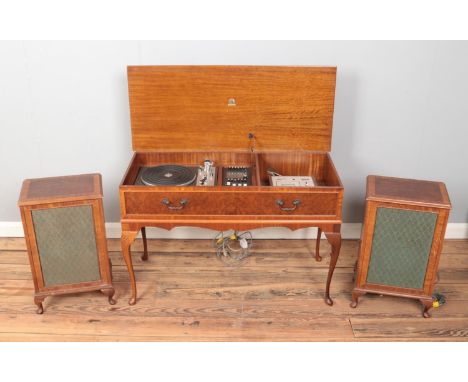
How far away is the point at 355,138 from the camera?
2816 mm

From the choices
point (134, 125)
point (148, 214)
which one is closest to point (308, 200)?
point (148, 214)

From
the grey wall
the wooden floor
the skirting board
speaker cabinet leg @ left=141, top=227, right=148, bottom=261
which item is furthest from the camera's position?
the skirting board

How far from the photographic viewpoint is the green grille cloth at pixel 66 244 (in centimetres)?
230

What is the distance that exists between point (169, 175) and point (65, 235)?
52cm

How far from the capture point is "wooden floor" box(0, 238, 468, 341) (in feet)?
7.77

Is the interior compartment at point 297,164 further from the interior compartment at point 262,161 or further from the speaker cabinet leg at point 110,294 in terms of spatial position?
the speaker cabinet leg at point 110,294

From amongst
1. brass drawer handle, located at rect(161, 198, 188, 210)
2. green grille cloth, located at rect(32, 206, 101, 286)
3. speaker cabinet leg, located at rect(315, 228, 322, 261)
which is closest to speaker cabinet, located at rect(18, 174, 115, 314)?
green grille cloth, located at rect(32, 206, 101, 286)

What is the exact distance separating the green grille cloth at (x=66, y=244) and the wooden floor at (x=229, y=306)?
181 mm

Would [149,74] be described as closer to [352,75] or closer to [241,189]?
[241,189]

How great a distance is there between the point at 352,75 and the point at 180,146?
0.92 metres

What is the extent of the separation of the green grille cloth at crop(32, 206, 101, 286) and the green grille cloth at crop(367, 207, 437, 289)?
4.11ft

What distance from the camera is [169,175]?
240cm

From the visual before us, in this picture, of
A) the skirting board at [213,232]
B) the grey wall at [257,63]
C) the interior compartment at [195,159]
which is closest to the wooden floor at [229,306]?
the skirting board at [213,232]

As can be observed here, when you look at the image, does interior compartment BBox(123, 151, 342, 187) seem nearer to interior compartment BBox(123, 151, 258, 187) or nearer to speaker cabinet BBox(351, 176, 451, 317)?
interior compartment BBox(123, 151, 258, 187)
